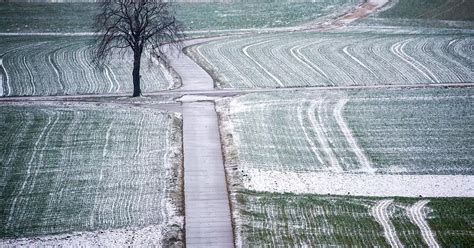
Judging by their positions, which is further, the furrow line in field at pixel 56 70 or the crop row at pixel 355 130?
the furrow line in field at pixel 56 70

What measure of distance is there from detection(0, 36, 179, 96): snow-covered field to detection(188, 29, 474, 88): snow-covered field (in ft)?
16.8

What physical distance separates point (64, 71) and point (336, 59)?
70.5 feet

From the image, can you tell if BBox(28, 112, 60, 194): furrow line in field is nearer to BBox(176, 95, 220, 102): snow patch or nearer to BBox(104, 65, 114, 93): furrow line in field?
BBox(104, 65, 114, 93): furrow line in field

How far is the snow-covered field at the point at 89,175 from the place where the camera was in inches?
936

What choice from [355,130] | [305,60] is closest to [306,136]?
[355,130]

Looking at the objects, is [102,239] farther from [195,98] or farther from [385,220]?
[195,98]

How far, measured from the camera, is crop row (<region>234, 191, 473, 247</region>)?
75.4 ft

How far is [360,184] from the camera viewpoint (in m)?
28.3

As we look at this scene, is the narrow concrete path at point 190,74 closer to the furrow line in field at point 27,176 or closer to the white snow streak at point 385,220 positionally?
the furrow line in field at point 27,176

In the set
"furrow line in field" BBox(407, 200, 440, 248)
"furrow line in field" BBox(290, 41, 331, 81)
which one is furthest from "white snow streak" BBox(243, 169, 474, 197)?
"furrow line in field" BBox(290, 41, 331, 81)

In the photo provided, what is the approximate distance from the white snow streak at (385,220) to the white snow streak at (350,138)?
3715 millimetres

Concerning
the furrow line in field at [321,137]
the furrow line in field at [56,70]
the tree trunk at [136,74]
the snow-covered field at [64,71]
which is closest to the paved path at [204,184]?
the tree trunk at [136,74]

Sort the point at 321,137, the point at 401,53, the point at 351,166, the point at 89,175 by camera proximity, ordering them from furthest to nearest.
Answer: the point at 401,53
the point at 321,137
the point at 351,166
the point at 89,175

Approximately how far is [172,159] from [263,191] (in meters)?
5.41
